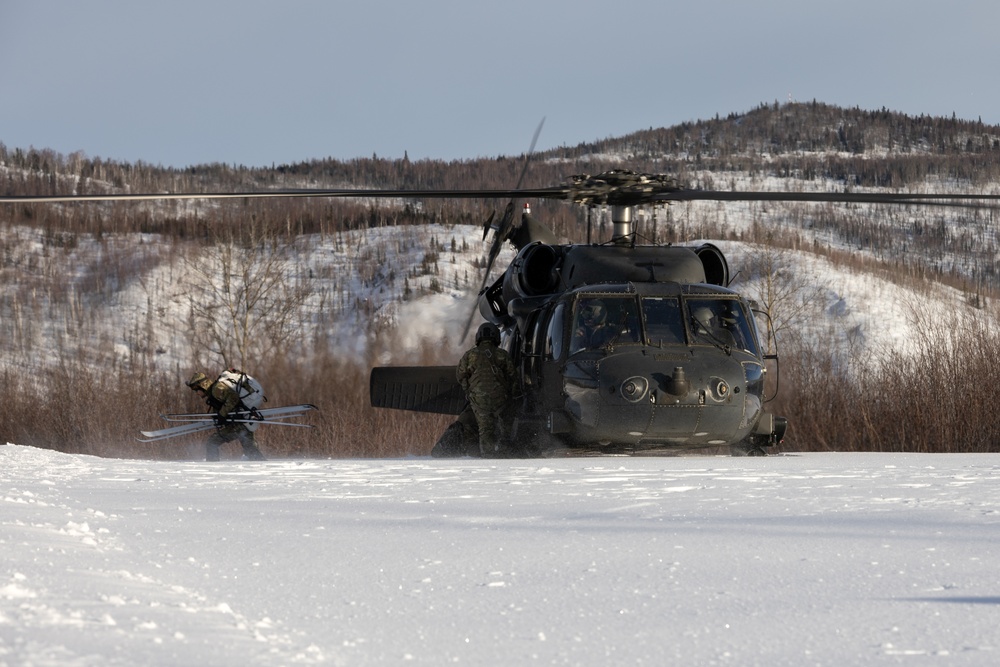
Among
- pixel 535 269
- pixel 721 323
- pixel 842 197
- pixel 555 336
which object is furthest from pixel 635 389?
pixel 535 269

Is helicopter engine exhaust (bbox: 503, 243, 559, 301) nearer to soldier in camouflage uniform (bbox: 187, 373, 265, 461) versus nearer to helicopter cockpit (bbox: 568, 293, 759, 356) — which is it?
helicopter cockpit (bbox: 568, 293, 759, 356)

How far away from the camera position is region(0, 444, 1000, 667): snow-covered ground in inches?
122

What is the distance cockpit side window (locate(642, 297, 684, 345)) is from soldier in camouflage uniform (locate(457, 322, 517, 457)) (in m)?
1.75

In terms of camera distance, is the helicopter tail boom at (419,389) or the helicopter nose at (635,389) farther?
the helicopter tail boom at (419,389)

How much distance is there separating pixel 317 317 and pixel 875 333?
28.8 meters

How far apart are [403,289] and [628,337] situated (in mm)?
53584

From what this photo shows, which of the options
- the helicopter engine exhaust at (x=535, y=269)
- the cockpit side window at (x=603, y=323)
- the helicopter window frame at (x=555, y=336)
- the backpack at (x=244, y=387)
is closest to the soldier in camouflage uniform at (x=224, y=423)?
the backpack at (x=244, y=387)

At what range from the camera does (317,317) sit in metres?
61.7

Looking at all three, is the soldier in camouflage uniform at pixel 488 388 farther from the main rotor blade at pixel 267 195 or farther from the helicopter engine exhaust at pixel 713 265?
the helicopter engine exhaust at pixel 713 265

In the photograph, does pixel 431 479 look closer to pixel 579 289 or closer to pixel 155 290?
pixel 579 289

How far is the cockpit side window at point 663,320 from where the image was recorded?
416 inches

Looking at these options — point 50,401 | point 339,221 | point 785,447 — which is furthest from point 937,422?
point 339,221

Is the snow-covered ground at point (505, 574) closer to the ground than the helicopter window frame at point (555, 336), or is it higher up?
closer to the ground

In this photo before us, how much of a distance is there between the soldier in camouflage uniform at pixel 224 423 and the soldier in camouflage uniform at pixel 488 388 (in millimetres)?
3684
